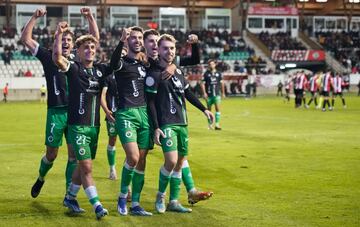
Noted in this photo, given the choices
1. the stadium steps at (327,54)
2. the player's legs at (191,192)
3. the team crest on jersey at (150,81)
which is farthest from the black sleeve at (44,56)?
the stadium steps at (327,54)

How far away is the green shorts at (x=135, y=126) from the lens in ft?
30.5

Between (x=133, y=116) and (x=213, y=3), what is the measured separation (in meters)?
71.7

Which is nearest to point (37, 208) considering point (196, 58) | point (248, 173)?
point (196, 58)

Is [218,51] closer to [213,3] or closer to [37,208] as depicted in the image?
[213,3]

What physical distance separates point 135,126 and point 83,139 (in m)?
0.77

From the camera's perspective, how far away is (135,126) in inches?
370

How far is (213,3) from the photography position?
79.9 m

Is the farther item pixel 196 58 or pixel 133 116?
pixel 196 58

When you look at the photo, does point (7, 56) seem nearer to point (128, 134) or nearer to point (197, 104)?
point (197, 104)

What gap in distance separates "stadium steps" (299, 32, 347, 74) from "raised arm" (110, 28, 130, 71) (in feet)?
198

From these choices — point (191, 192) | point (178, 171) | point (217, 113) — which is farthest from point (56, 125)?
point (217, 113)

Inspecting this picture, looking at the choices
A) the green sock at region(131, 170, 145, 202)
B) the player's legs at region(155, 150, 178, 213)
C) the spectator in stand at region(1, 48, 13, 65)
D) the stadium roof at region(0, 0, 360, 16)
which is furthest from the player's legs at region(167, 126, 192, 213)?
the stadium roof at region(0, 0, 360, 16)

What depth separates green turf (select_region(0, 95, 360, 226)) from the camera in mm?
9117

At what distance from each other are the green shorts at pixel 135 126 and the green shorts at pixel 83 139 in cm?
36
